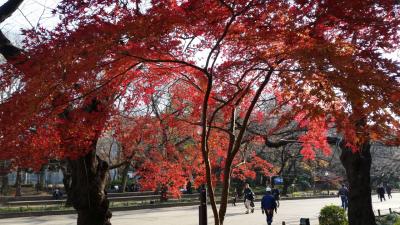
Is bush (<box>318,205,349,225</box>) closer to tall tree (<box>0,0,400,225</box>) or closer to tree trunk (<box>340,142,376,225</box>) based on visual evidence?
tree trunk (<box>340,142,376,225</box>)

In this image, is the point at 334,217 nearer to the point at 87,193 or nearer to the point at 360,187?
the point at 360,187

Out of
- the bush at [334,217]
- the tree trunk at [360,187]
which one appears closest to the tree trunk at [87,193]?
the bush at [334,217]

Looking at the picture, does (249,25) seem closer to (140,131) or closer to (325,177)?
(140,131)

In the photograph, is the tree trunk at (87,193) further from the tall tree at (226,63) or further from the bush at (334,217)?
the bush at (334,217)

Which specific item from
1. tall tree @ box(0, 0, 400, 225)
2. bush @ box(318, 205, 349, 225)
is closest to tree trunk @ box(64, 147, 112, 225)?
tall tree @ box(0, 0, 400, 225)

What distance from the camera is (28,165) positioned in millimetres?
9086

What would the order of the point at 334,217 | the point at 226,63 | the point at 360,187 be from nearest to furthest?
the point at 226,63
the point at 360,187
the point at 334,217

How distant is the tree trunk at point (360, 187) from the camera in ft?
40.9

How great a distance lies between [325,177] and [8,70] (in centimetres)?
5255

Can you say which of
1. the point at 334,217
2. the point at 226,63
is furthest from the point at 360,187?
the point at 226,63

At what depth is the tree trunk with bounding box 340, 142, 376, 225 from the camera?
12469 millimetres

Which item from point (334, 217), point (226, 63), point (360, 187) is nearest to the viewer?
point (226, 63)

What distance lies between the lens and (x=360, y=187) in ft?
41.4

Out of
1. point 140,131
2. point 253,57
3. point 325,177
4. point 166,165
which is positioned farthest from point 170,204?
point 325,177
